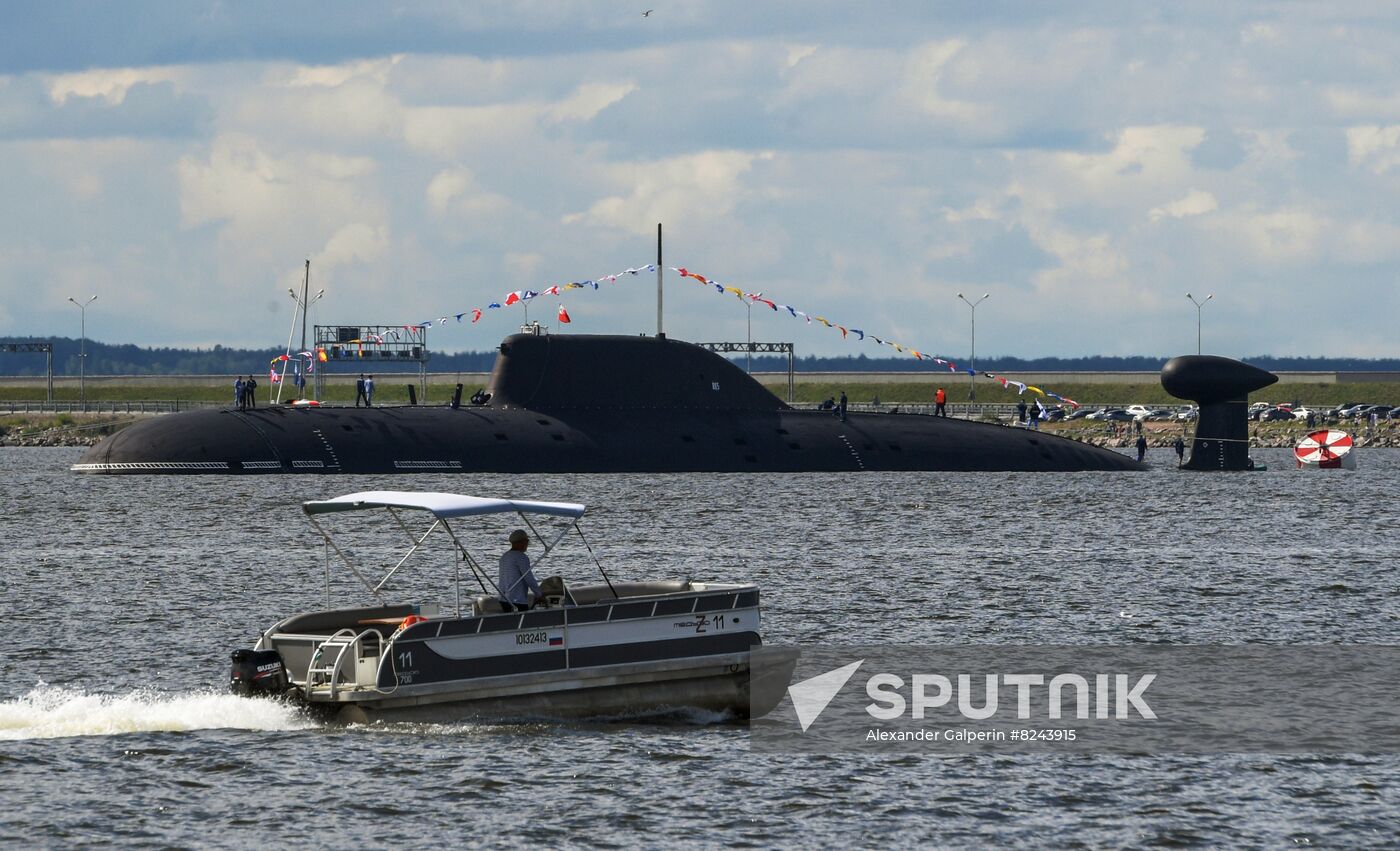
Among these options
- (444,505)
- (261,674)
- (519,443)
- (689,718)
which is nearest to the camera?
(261,674)

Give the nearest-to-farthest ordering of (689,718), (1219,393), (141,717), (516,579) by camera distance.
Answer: (516,579) < (141,717) < (689,718) < (1219,393)

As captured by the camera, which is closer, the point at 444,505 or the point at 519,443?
the point at 444,505

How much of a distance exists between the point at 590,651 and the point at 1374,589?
23.0m

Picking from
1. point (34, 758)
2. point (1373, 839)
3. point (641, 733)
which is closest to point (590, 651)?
point (641, 733)

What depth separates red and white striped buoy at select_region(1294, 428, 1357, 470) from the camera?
320 ft

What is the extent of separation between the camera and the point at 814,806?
1988 cm

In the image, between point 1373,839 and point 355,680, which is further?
point 355,680

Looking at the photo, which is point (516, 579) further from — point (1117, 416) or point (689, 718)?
point (1117, 416)

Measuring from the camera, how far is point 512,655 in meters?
22.5

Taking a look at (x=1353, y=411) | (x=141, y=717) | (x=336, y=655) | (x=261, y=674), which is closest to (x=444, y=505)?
(x=336, y=655)

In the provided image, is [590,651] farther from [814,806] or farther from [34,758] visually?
[34,758]

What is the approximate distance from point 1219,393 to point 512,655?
6050 cm

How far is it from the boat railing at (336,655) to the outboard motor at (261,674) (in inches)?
15.8

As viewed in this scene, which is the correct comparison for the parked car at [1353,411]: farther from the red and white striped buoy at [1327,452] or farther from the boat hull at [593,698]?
the boat hull at [593,698]
